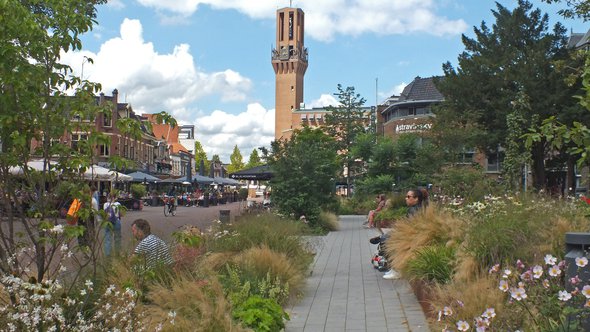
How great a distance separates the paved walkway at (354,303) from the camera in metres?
7.40

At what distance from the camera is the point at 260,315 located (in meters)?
6.58

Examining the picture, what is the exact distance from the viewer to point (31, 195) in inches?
195

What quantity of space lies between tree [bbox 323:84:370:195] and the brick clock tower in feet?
271

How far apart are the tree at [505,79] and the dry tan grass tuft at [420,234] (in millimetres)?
30737

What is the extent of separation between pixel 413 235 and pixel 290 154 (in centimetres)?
1515

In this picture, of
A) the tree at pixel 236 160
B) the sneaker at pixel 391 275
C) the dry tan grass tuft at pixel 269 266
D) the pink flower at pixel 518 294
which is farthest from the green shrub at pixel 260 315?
the tree at pixel 236 160

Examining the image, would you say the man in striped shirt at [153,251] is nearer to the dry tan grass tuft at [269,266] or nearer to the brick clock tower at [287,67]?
the dry tan grass tuft at [269,266]

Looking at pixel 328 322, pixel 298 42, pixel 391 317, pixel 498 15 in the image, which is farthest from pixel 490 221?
pixel 298 42

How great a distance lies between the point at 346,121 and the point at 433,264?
5169 centimetres

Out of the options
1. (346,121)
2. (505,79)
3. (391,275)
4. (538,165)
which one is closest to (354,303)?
(391,275)

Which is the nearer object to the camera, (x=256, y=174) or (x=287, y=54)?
(x=256, y=174)

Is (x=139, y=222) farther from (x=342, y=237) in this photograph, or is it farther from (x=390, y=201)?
(x=390, y=201)

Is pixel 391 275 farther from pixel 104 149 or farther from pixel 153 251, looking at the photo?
pixel 104 149

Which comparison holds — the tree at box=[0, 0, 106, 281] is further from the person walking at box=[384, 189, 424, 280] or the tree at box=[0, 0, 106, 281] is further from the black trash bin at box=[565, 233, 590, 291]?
the person walking at box=[384, 189, 424, 280]
